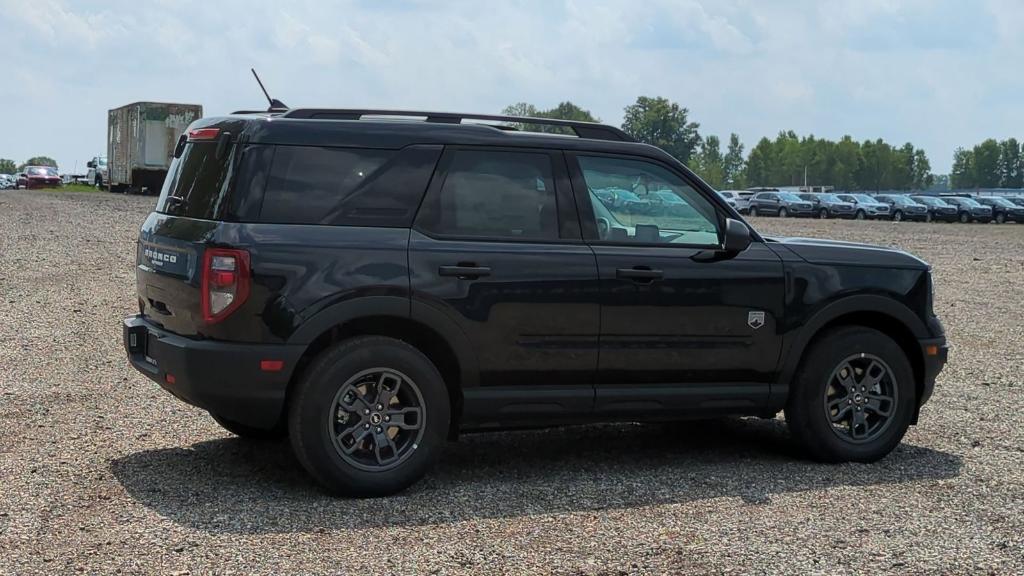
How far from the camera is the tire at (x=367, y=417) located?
5820mm

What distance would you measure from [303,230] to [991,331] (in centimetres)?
982

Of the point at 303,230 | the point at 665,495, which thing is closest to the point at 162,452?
the point at 303,230

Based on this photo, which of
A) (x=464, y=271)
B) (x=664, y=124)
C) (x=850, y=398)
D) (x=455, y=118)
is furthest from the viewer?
(x=664, y=124)

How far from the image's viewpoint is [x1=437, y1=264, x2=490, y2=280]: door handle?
6027 mm

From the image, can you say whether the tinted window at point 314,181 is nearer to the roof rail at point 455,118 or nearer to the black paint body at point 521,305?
the black paint body at point 521,305

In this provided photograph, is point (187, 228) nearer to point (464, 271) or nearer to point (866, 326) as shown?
point (464, 271)

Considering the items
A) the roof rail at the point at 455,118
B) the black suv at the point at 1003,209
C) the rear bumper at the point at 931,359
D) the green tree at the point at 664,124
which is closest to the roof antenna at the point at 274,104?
the roof rail at the point at 455,118

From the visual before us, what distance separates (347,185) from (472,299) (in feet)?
2.68

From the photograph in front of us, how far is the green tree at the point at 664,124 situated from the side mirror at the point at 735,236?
590ft

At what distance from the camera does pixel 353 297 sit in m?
5.87

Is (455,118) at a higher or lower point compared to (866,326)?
higher

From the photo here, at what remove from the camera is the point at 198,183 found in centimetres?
621

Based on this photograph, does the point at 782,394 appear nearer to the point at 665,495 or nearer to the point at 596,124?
the point at 665,495

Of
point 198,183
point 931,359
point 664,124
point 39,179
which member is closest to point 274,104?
point 198,183
